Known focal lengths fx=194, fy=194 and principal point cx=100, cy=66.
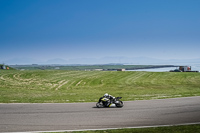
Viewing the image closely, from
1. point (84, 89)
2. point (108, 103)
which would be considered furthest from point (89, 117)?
point (84, 89)

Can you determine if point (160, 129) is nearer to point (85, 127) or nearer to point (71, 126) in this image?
point (85, 127)

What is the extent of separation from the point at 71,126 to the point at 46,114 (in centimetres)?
357

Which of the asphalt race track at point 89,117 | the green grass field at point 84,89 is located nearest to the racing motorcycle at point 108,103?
the asphalt race track at point 89,117

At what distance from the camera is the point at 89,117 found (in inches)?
538

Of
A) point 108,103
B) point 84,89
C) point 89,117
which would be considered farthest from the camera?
point 84,89

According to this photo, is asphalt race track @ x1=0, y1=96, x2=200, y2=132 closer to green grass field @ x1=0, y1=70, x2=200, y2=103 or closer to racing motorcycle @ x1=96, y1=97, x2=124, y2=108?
racing motorcycle @ x1=96, y1=97, x2=124, y2=108

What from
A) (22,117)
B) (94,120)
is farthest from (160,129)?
(22,117)

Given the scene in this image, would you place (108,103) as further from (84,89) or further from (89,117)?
(84,89)

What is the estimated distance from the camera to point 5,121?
12.7 meters

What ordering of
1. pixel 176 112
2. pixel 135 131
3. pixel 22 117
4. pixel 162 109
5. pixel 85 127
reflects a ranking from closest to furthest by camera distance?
pixel 135 131 < pixel 85 127 < pixel 22 117 < pixel 176 112 < pixel 162 109

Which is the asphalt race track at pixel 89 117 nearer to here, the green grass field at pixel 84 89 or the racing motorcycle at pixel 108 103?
the racing motorcycle at pixel 108 103

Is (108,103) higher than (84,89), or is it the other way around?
(108,103)

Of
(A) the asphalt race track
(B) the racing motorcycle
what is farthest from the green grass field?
(A) the asphalt race track

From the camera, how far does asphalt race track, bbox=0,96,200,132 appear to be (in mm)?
11758
